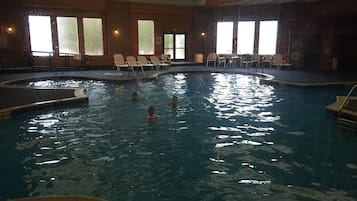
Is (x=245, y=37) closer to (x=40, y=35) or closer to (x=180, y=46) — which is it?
(x=180, y=46)

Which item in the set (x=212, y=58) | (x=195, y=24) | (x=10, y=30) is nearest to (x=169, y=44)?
(x=195, y=24)

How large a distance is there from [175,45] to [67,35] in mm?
5807

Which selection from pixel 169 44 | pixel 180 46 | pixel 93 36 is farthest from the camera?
pixel 180 46

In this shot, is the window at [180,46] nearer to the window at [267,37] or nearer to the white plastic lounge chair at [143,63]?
the white plastic lounge chair at [143,63]

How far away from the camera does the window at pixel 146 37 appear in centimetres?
1689

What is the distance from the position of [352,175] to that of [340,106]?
3.51 metres

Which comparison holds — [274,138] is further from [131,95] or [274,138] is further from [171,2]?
[171,2]

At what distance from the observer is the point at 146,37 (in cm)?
1712

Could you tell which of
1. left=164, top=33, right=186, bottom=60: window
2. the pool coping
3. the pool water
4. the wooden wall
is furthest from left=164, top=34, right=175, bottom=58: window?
the pool water

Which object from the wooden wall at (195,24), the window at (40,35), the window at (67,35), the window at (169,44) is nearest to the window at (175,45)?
the window at (169,44)

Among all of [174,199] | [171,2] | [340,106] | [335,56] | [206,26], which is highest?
[171,2]

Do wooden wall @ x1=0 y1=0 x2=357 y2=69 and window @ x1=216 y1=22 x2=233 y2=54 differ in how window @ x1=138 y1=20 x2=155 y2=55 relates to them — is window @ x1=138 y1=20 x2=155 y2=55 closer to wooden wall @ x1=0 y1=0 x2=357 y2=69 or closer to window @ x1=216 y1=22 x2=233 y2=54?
Result: wooden wall @ x1=0 y1=0 x2=357 y2=69

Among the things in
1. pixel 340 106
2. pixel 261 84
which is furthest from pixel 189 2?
pixel 340 106

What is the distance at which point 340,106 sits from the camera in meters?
7.16
